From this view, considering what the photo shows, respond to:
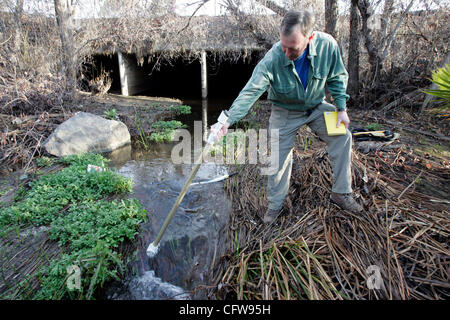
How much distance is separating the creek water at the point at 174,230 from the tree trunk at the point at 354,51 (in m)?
4.95

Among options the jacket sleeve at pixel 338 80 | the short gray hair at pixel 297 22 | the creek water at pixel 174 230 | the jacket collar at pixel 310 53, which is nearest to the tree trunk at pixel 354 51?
the creek water at pixel 174 230

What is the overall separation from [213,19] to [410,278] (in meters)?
10.7

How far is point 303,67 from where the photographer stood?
2479 millimetres

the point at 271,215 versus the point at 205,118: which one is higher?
the point at 205,118

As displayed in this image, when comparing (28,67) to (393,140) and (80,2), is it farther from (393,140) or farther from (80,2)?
(393,140)

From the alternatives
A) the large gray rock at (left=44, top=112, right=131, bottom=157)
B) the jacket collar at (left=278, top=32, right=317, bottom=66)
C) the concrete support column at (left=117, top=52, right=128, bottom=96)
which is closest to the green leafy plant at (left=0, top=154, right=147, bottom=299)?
the large gray rock at (left=44, top=112, right=131, bottom=157)

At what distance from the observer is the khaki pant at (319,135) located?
257 centimetres

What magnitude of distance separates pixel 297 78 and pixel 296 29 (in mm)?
436

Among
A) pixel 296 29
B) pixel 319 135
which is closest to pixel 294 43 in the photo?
pixel 296 29

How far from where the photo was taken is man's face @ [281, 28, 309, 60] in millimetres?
2129

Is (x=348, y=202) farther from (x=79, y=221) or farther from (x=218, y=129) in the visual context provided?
(x=79, y=221)

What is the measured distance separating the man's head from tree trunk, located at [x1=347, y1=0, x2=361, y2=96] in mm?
6008

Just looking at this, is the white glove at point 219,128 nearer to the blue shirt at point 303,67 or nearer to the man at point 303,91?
the man at point 303,91
